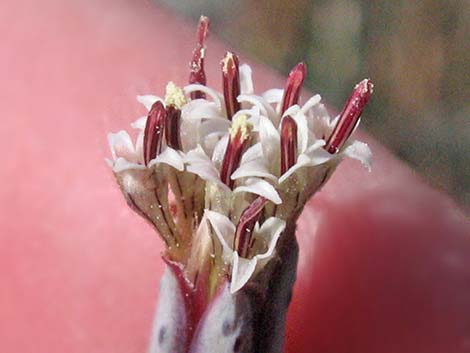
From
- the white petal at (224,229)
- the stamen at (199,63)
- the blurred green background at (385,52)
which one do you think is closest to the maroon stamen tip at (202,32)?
the stamen at (199,63)

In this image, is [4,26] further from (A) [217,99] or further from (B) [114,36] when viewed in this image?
(A) [217,99]

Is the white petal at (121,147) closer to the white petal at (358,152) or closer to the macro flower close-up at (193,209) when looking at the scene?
the macro flower close-up at (193,209)

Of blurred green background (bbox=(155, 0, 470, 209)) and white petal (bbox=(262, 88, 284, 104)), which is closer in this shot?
white petal (bbox=(262, 88, 284, 104))

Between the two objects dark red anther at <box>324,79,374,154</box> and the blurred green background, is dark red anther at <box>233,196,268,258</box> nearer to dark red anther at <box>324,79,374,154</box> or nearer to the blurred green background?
dark red anther at <box>324,79,374,154</box>

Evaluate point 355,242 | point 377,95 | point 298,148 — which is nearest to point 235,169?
point 298,148

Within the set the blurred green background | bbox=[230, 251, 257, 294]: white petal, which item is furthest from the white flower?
the blurred green background

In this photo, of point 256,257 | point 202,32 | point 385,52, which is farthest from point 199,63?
point 385,52
